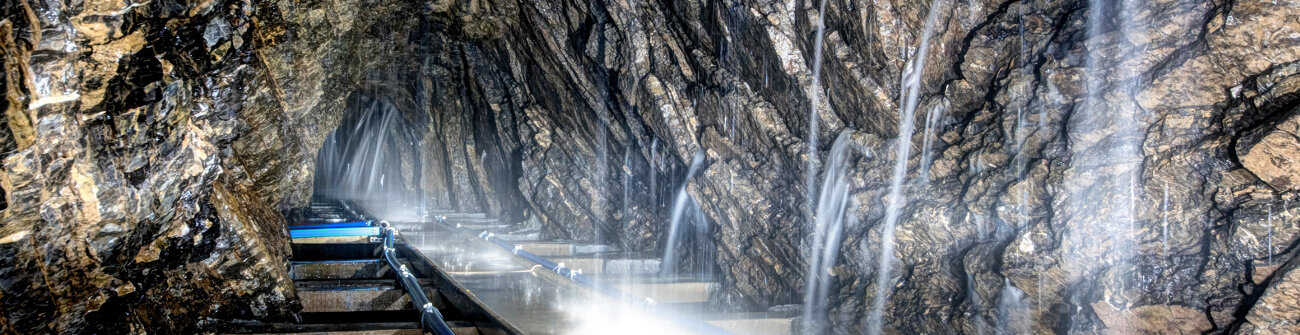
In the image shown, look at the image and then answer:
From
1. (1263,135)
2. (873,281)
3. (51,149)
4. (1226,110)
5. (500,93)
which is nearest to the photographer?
(51,149)

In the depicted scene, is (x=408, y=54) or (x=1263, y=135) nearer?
(x=1263, y=135)

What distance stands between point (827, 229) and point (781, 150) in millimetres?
973

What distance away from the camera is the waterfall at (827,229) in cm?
712

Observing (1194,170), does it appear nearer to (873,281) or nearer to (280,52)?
(873,281)

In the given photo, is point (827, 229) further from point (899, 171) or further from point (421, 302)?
point (421, 302)

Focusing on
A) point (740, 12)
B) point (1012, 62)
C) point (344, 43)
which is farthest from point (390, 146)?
point (1012, 62)

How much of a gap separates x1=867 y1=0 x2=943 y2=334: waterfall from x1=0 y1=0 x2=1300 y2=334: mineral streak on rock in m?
0.07

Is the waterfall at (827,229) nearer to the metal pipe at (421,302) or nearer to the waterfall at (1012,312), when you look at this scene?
the waterfall at (1012,312)

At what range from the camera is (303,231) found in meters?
10.6

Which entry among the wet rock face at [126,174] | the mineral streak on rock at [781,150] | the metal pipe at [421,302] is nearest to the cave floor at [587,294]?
the mineral streak on rock at [781,150]

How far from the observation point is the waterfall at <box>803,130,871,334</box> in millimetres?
7117

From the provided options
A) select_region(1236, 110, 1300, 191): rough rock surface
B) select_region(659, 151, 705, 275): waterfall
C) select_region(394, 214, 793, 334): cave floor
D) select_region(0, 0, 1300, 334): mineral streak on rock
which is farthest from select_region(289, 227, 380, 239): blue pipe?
select_region(1236, 110, 1300, 191): rough rock surface

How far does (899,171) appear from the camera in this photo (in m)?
6.55

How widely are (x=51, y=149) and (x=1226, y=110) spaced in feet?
18.5
